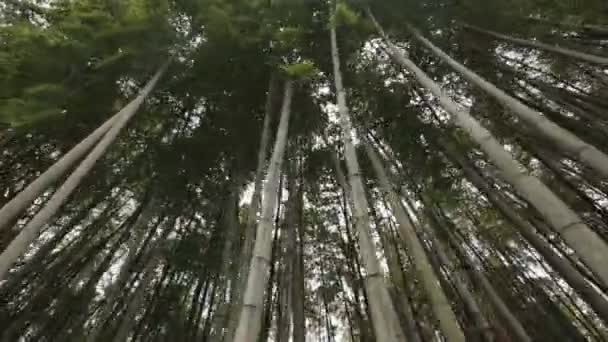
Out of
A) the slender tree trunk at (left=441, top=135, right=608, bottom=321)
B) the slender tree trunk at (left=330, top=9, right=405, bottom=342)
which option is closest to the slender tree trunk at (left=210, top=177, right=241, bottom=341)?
the slender tree trunk at (left=330, top=9, right=405, bottom=342)

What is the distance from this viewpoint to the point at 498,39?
3625mm

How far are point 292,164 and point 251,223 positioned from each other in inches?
33.6

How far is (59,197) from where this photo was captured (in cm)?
226

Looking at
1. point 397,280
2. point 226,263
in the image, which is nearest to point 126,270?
point 226,263

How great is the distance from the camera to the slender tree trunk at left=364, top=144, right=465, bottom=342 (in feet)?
6.30

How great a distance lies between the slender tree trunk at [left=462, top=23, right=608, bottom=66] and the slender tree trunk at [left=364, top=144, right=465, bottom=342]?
1296 millimetres

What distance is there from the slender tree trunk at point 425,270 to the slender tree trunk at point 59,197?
1.60 meters

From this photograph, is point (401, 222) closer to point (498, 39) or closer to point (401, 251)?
point (401, 251)

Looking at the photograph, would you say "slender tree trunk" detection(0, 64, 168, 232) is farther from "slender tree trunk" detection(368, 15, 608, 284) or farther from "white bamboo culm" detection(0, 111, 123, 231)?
"slender tree trunk" detection(368, 15, 608, 284)

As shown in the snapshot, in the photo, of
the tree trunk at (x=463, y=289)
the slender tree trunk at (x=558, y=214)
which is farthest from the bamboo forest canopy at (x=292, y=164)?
the slender tree trunk at (x=558, y=214)

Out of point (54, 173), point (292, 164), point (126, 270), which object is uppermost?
point (292, 164)

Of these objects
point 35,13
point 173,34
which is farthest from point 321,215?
point 35,13

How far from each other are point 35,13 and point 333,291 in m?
3.00

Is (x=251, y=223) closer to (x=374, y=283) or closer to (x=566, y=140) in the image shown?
(x=374, y=283)
